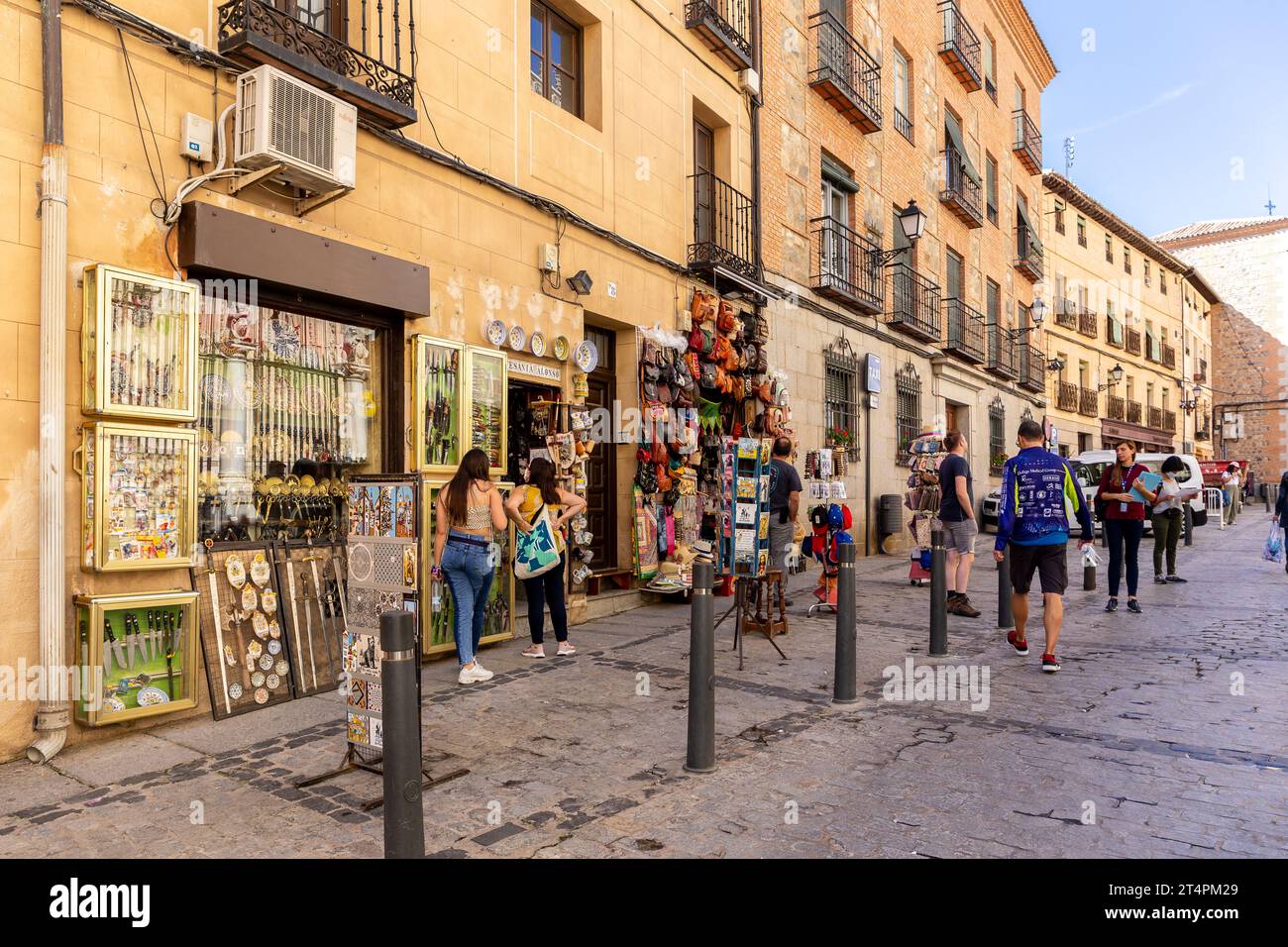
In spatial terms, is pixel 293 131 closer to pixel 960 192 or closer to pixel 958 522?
pixel 958 522

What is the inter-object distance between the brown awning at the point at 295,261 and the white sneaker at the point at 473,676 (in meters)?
2.81

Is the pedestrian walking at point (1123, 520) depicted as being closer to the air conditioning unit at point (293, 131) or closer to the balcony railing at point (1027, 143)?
the air conditioning unit at point (293, 131)

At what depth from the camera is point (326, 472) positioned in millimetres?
6484

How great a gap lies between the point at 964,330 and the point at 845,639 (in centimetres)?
1695

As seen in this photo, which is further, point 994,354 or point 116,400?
point 994,354

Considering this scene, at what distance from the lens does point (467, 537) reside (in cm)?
620

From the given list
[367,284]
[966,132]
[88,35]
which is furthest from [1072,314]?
[88,35]

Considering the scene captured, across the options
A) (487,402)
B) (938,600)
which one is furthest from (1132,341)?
(487,402)

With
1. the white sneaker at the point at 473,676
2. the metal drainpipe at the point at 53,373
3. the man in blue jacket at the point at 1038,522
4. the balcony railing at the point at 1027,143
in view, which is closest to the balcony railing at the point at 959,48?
the balcony railing at the point at 1027,143

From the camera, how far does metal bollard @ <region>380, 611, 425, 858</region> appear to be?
2861mm
